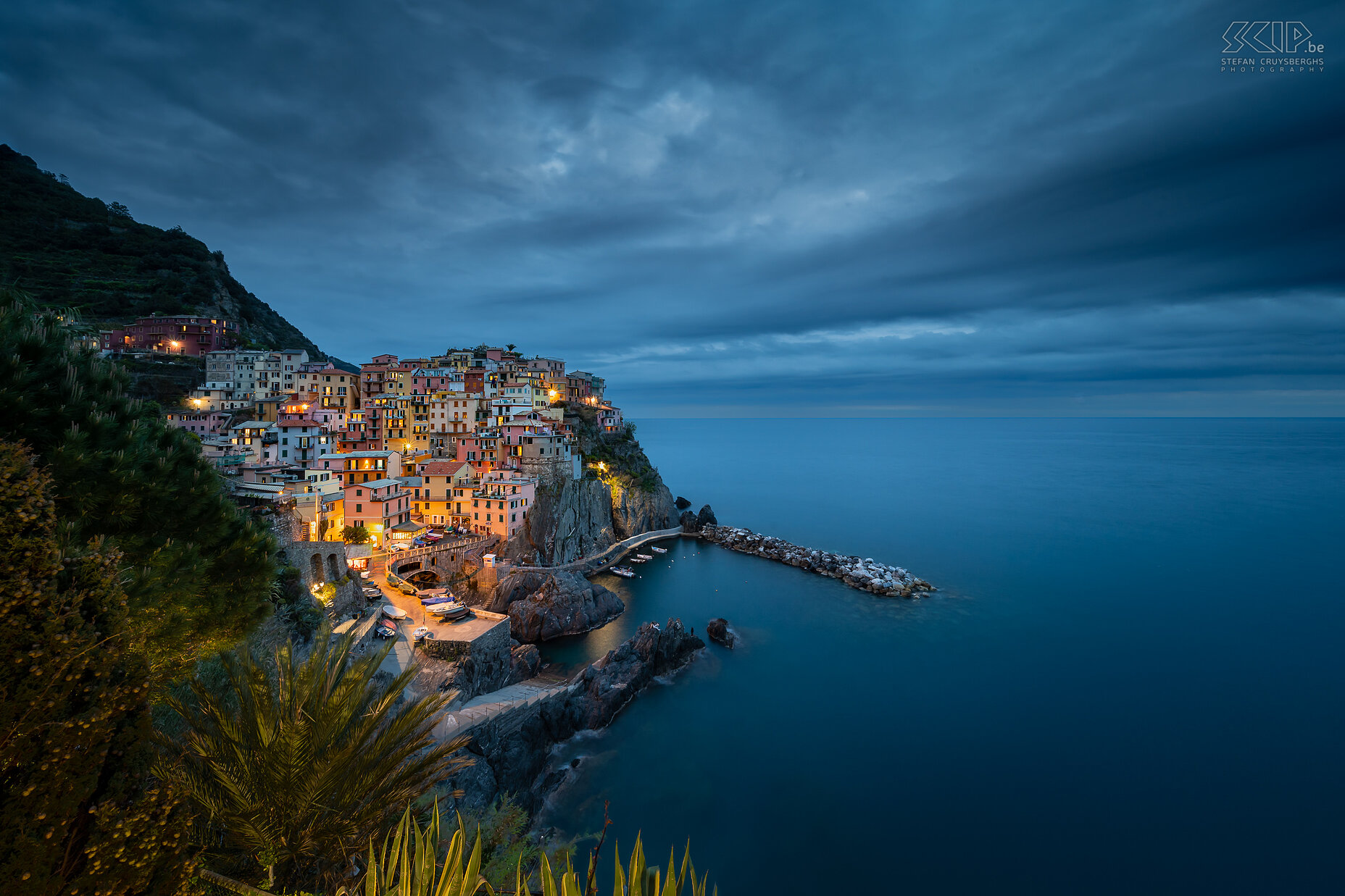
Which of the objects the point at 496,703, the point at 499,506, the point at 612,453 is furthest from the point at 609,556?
the point at 496,703

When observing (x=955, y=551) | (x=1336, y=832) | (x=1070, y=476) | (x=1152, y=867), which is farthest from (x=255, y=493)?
(x=1070, y=476)

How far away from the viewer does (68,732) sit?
3189mm

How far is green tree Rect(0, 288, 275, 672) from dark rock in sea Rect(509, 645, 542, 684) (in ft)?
56.2

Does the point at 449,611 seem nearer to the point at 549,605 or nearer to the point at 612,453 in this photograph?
the point at 549,605

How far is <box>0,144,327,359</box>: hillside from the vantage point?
5484 centimetres

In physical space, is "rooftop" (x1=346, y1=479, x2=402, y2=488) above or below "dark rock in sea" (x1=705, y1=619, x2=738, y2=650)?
above

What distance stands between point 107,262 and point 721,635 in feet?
279

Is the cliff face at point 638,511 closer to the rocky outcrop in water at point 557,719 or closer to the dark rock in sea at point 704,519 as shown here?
the dark rock in sea at point 704,519

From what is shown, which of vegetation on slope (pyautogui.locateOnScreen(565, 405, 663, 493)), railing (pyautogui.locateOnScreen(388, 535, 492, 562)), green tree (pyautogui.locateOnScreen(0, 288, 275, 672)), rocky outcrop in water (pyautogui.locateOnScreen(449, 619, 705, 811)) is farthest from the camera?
vegetation on slope (pyautogui.locateOnScreen(565, 405, 663, 493))

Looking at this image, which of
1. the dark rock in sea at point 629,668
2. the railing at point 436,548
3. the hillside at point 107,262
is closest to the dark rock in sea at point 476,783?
the dark rock in sea at point 629,668

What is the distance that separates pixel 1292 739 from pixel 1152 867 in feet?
42.8

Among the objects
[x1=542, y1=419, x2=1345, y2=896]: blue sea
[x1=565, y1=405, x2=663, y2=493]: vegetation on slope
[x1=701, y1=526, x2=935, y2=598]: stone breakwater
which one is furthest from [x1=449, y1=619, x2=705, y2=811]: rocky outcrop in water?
[x1=565, y1=405, x2=663, y2=493]: vegetation on slope

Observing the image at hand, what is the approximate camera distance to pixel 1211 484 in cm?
7969

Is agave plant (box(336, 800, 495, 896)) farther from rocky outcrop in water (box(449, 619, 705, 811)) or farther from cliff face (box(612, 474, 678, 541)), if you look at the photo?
cliff face (box(612, 474, 678, 541))
